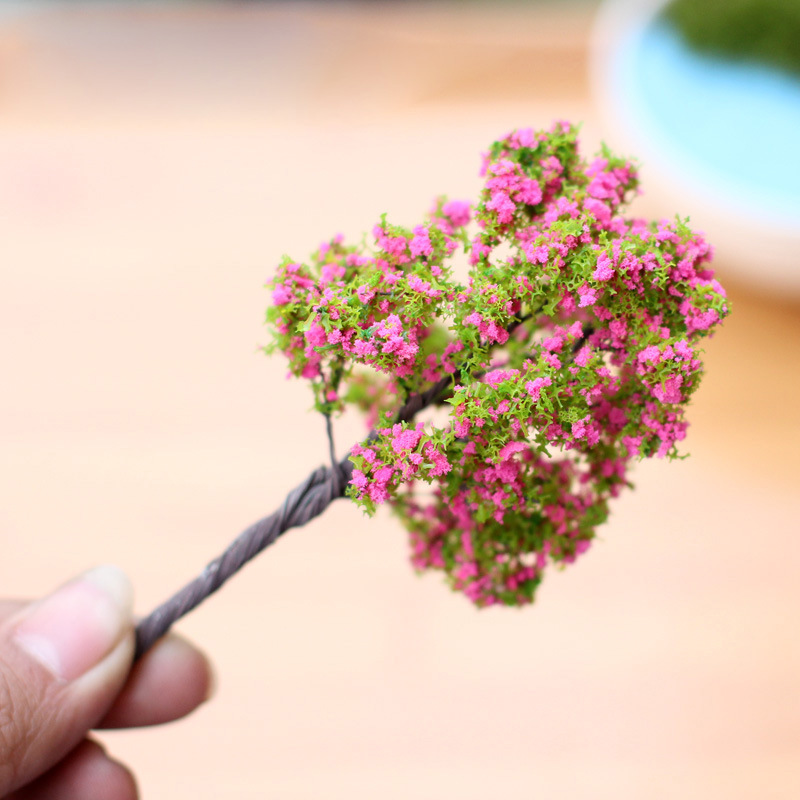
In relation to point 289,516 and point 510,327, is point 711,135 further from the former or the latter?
point 289,516

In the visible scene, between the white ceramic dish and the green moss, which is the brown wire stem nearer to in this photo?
the white ceramic dish

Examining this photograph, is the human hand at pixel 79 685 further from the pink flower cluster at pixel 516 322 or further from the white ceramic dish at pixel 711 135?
the white ceramic dish at pixel 711 135

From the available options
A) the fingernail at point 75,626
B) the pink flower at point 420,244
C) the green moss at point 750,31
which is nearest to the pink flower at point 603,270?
the pink flower at point 420,244

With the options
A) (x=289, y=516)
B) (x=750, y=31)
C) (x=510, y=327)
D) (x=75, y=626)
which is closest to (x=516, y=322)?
(x=510, y=327)

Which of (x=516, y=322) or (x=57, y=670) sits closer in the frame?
(x=516, y=322)

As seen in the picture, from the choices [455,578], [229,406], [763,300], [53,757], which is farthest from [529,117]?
[53,757]
